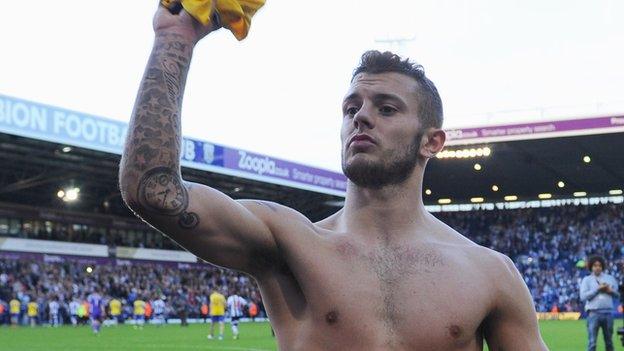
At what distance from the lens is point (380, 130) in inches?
117

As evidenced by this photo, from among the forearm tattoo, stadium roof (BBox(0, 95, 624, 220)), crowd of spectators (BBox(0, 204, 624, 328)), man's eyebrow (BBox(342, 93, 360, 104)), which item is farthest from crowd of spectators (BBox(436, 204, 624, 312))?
the forearm tattoo

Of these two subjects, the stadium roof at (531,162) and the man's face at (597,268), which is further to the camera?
the stadium roof at (531,162)

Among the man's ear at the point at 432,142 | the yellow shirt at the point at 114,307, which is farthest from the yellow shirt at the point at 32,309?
the man's ear at the point at 432,142

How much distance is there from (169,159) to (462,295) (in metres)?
1.10

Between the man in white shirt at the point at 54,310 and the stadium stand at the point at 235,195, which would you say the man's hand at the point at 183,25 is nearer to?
the stadium stand at the point at 235,195

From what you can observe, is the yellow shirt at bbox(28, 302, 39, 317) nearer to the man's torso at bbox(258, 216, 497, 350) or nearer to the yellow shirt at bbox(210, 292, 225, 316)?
the yellow shirt at bbox(210, 292, 225, 316)

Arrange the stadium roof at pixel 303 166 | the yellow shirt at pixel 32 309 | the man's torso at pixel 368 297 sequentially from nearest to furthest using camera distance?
the man's torso at pixel 368 297, the stadium roof at pixel 303 166, the yellow shirt at pixel 32 309


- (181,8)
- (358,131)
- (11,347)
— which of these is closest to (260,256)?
(358,131)

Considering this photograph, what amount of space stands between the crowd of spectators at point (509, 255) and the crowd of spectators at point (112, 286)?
0.04 m

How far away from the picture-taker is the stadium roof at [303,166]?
32906 mm

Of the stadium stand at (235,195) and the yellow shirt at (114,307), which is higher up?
the stadium stand at (235,195)

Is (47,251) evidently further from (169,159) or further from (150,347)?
(169,159)

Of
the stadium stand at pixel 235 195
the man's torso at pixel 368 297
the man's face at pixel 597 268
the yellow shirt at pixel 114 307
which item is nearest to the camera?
the man's torso at pixel 368 297

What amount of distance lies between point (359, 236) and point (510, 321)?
0.58 metres
